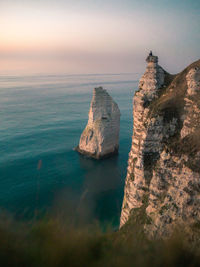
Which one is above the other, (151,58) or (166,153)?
(151,58)

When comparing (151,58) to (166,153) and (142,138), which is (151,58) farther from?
(166,153)

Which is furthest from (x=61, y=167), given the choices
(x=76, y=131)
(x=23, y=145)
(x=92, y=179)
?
(x=76, y=131)

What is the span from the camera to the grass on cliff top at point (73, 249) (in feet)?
12.0

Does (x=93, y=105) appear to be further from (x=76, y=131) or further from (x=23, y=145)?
(x=23, y=145)

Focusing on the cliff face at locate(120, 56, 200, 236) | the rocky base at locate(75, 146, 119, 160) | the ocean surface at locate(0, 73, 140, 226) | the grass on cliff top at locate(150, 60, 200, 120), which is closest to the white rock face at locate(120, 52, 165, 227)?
the cliff face at locate(120, 56, 200, 236)

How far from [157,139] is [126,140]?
3975cm

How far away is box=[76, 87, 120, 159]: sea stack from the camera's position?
43.8 m

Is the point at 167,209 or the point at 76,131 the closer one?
the point at 167,209

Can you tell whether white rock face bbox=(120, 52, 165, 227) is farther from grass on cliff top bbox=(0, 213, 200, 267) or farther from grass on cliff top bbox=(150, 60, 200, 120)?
grass on cliff top bbox=(0, 213, 200, 267)

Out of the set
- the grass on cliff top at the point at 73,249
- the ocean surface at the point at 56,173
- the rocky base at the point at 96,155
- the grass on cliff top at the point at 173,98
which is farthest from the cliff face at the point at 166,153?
the rocky base at the point at 96,155

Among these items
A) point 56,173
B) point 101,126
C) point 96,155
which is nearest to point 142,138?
point 56,173

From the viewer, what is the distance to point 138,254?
396 cm

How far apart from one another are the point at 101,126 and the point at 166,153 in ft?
105

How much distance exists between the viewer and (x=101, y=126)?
43.9 m
